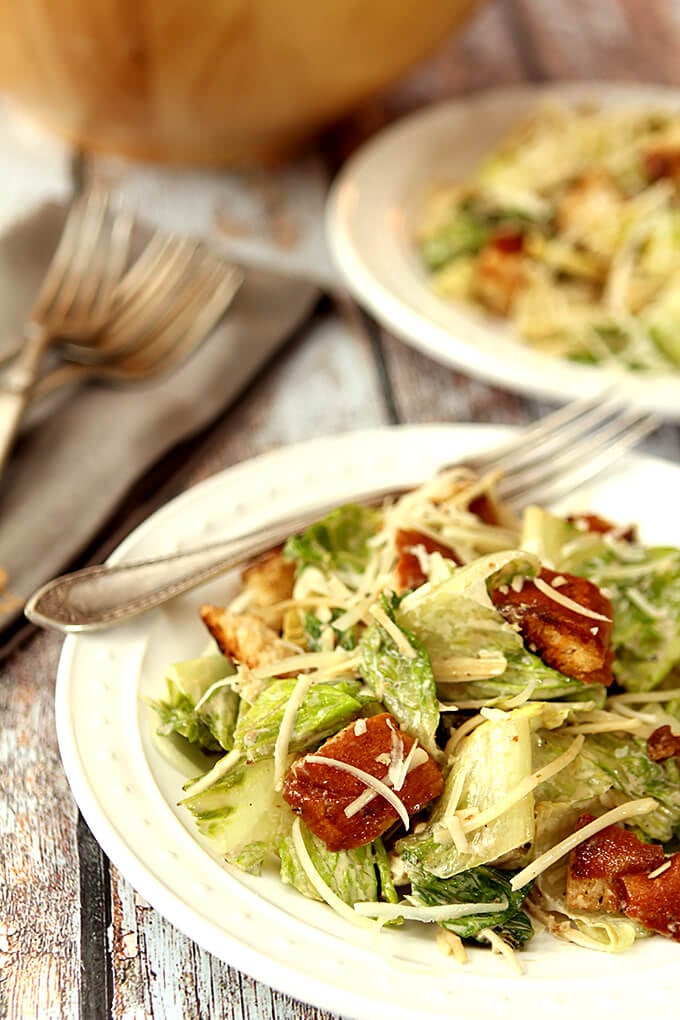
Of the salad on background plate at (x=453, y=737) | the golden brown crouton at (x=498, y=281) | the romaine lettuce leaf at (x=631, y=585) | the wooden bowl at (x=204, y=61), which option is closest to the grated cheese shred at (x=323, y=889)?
the salad on background plate at (x=453, y=737)

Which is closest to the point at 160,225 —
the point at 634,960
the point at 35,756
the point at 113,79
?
the point at 113,79

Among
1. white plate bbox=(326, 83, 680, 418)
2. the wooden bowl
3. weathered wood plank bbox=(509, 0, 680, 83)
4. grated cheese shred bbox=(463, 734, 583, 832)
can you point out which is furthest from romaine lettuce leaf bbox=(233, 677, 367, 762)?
weathered wood plank bbox=(509, 0, 680, 83)

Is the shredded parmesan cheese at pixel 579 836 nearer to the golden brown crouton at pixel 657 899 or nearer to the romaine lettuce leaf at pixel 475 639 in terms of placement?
the golden brown crouton at pixel 657 899

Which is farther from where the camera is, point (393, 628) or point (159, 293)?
point (159, 293)

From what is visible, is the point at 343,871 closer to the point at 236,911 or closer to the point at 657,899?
the point at 236,911

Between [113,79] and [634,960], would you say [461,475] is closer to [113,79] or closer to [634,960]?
[634,960]

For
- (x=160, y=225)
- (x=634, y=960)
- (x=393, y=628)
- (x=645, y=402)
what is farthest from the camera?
(x=160, y=225)
